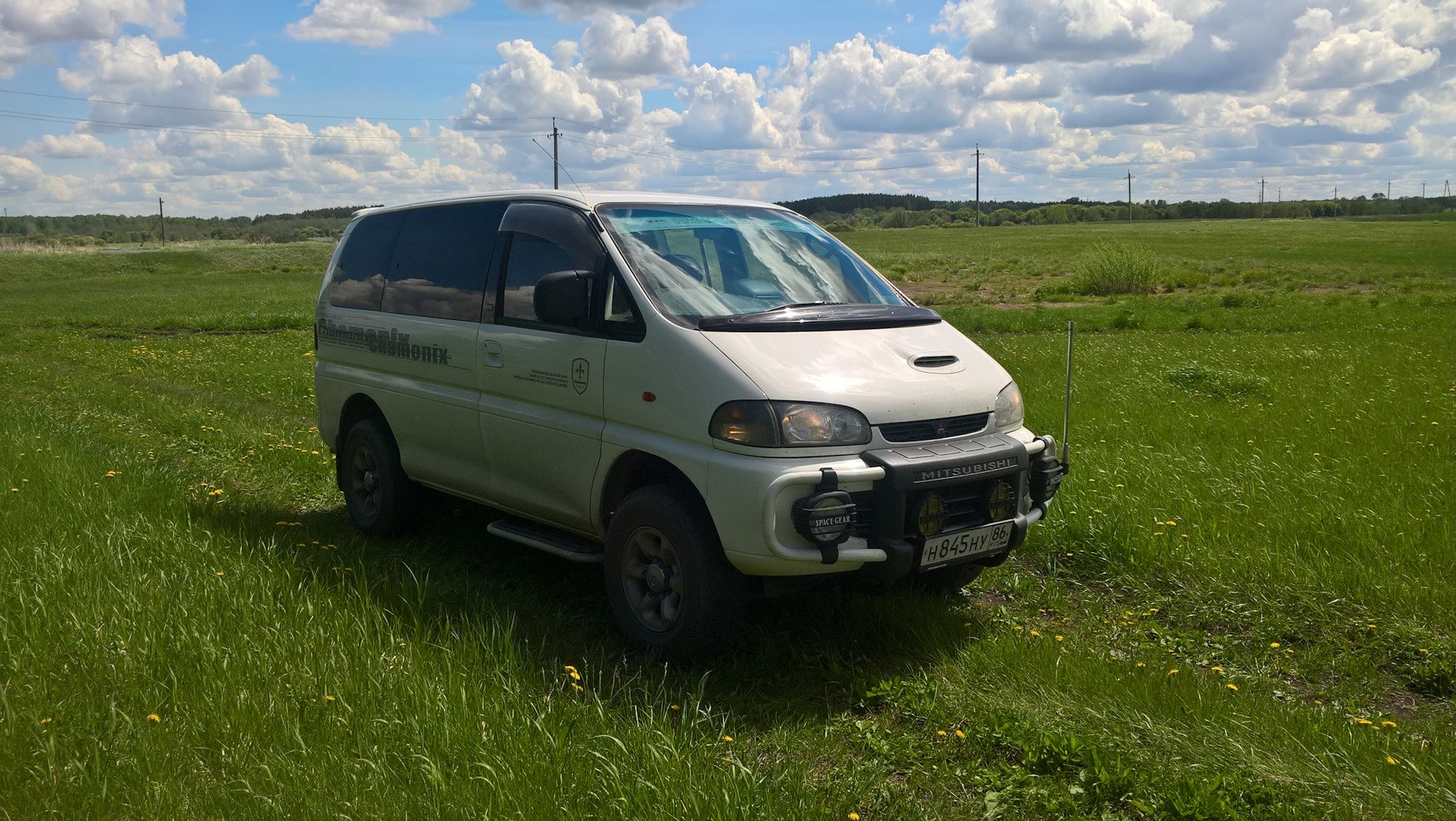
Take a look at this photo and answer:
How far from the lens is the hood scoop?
16.2 feet

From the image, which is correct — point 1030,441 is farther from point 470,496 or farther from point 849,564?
point 470,496

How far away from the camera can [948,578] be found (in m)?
5.71

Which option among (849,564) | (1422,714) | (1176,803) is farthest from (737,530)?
(1422,714)

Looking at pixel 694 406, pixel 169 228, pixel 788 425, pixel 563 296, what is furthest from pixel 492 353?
pixel 169 228

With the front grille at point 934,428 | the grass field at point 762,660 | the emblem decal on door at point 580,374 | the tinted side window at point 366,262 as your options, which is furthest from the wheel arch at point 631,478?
the tinted side window at point 366,262

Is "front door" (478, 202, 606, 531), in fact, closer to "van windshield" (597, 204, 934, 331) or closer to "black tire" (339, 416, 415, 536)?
"van windshield" (597, 204, 934, 331)

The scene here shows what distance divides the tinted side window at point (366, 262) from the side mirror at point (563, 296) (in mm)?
2101

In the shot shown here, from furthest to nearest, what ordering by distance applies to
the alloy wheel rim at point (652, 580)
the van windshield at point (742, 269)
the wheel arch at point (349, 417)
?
the wheel arch at point (349, 417) < the van windshield at point (742, 269) < the alloy wheel rim at point (652, 580)

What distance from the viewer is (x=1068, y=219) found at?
144000mm

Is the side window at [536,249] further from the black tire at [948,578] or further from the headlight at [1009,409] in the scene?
the black tire at [948,578]

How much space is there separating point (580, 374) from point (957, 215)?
14166 cm

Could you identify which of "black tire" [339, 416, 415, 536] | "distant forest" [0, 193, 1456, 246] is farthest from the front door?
"distant forest" [0, 193, 1456, 246]

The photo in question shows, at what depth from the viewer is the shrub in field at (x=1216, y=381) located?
1189 cm

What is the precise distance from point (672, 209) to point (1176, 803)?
348 cm
